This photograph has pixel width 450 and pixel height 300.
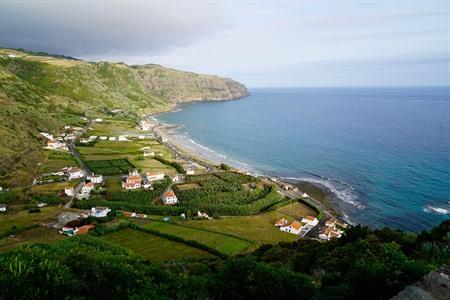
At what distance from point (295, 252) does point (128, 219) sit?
86.4 ft

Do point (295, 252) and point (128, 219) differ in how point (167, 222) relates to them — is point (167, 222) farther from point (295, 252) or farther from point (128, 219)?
point (295, 252)

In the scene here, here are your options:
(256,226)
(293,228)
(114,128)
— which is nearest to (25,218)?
(256,226)

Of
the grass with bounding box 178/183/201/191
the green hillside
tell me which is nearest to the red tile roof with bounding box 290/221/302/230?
the grass with bounding box 178/183/201/191

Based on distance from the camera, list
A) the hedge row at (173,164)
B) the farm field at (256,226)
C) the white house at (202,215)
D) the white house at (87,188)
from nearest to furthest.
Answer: the farm field at (256,226)
the white house at (202,215)
the white house at (87,188)
the hedge row at (173,164)

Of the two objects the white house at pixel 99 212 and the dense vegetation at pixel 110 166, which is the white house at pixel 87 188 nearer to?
the dense vegetation at pixel 110 166

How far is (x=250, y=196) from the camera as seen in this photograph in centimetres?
6125

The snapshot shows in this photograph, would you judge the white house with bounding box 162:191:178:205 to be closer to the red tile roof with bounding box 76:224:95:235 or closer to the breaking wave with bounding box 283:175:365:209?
the red tile roof with bounding box 76:224:95:235

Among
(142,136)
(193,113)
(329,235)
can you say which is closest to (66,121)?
(142,136)

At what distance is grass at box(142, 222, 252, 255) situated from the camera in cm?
4141

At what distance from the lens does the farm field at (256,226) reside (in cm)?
4612

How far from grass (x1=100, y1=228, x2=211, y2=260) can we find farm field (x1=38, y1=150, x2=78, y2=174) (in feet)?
119

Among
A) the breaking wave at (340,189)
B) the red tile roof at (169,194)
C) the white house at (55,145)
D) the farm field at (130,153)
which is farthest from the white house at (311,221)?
the white house at (55,145)

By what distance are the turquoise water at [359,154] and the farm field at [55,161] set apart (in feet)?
127

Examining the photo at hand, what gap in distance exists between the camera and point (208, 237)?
44.2 meters
